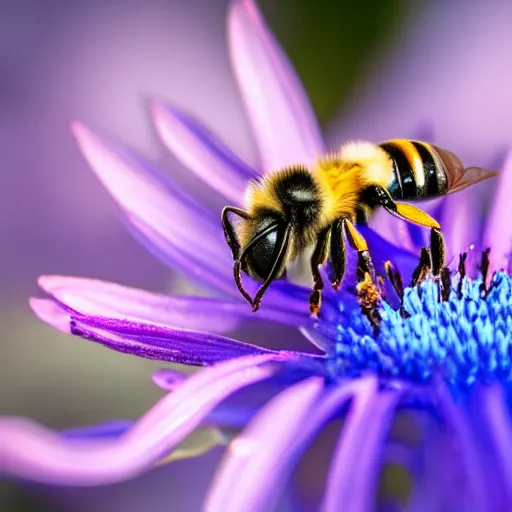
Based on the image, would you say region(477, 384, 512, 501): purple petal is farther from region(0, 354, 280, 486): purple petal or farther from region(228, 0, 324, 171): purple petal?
region(228, 0, 324, 171): purple petal

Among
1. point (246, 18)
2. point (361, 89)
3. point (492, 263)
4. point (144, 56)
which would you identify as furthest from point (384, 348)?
point (144, 56)

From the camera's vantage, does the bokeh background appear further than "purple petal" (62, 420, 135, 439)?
Yes

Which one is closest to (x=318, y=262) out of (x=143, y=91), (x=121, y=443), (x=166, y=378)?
(x=166, y=378)

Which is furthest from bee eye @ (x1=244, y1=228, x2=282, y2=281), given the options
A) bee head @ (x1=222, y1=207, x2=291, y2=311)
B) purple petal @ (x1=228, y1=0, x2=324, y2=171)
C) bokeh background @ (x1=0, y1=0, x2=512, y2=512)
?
bokeh background @ (x1=0, y1=0, x2=512, y2=512)

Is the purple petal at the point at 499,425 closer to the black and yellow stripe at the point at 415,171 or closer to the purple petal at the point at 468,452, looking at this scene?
the purple petal at the point at 468,452

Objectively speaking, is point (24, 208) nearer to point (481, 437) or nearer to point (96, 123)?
point (96, 123)

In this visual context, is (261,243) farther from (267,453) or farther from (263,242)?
(267,453)

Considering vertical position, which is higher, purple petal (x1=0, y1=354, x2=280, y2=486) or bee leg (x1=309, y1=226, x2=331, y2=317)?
bee leg (x1=309, y1=226, x2=331, y2=317)
